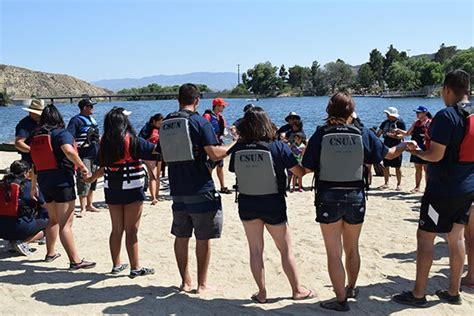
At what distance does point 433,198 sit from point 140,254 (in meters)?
3.74

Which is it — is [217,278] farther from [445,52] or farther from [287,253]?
[445,52]

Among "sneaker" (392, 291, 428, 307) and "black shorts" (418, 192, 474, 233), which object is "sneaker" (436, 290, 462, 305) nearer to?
"sneaker" (392, 291, 428, 307)

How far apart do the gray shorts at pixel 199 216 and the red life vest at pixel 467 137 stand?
2308 mm

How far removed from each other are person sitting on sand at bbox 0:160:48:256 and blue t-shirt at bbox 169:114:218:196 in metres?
2.58

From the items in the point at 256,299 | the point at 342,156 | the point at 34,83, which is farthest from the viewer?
the point at 34,83

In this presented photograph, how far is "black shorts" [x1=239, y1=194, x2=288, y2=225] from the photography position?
14.5ft

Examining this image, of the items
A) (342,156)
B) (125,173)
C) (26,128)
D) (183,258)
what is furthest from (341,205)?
(26,128)

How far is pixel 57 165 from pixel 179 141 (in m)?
1.73

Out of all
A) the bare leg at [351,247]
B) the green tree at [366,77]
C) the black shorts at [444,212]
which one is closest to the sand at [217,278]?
the bare leg at [351,247]

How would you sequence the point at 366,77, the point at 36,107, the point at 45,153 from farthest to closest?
1. the point at 366,77
2. the point at 36,107
3. the point at 45,153

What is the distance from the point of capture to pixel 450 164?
14.1 ft

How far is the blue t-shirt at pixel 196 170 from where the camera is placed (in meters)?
4.63

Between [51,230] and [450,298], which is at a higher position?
[51,230]

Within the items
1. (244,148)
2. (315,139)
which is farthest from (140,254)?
(315,139)
